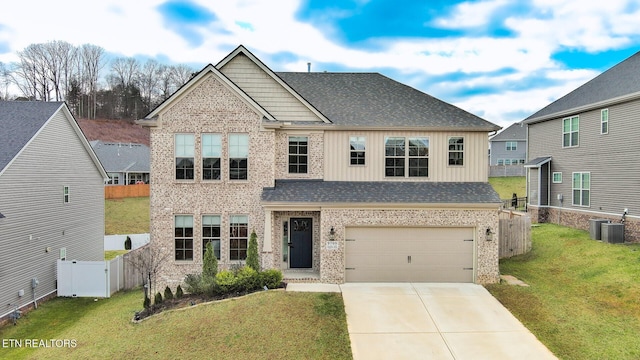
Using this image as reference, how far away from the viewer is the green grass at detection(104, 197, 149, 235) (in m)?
28.6

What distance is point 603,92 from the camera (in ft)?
59.3

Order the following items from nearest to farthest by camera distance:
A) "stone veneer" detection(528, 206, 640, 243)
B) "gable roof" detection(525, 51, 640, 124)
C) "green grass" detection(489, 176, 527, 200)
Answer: "stone veneer" detection(528, 206, 640, 243) → "gable roof" detection(525, 51, 640, 124) → "green grass" detection(489, 176, 527, 200)

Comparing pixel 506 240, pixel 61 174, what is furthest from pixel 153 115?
pixel 506 240

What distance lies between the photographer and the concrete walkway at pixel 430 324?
27.6ft

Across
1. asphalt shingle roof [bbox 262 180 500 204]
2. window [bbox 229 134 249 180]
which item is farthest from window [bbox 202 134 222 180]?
asphalt shingle roof [bbox 262 180 500 204]

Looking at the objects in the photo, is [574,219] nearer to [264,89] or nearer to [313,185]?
[313,185]

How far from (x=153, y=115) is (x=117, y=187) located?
27.8 meters

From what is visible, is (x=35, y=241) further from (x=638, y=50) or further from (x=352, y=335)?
(x=638, y=50)

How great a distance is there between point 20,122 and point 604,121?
25906mm

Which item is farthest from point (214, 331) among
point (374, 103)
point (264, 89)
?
point (374, 103)

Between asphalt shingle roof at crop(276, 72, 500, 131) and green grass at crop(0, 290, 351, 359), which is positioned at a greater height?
asphalt shingle roof at crop(276, 72, 500, 131)

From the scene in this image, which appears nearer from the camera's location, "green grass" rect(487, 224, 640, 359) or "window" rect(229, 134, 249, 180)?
"green grass" rect(487, 224, 640, 359)

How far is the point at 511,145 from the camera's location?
46.4m

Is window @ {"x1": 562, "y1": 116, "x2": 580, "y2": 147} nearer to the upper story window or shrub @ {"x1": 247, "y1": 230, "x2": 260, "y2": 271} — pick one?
the upper story window
